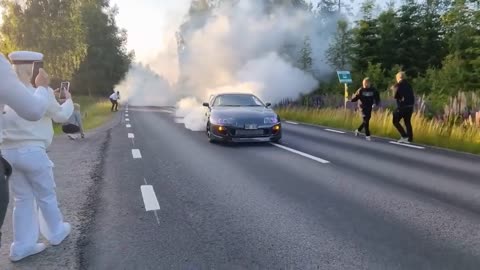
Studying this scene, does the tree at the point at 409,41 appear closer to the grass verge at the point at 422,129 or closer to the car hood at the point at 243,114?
the grass verge at the point at 422,129

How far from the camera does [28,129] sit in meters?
3.60

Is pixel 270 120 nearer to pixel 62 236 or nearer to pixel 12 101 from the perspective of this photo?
pixel 62 236

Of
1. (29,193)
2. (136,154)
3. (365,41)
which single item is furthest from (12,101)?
(365,41)

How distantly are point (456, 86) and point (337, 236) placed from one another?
22.6 m

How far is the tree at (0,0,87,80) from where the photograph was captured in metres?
35.1

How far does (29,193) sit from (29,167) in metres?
0.29

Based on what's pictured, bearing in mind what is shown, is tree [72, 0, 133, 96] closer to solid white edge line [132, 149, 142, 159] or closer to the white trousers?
solid white edge line [132, 149, 142, 159]

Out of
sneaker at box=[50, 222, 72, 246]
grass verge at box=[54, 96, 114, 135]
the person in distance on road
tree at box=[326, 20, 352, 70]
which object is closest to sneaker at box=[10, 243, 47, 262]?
sneaker at box=[50, 222, 72, 246]

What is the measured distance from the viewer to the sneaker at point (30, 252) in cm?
377

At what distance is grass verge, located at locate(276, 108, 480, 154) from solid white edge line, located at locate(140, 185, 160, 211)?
8.03 m

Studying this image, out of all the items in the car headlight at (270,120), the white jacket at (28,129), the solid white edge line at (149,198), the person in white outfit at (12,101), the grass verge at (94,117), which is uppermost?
the person in white outfit at (12,101)

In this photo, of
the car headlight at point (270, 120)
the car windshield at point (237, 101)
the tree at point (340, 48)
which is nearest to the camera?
the car headlight at point (270, 120)

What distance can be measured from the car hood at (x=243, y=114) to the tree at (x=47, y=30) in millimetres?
28758

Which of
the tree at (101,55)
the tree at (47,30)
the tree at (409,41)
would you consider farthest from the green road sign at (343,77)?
the tree at (101,55)
